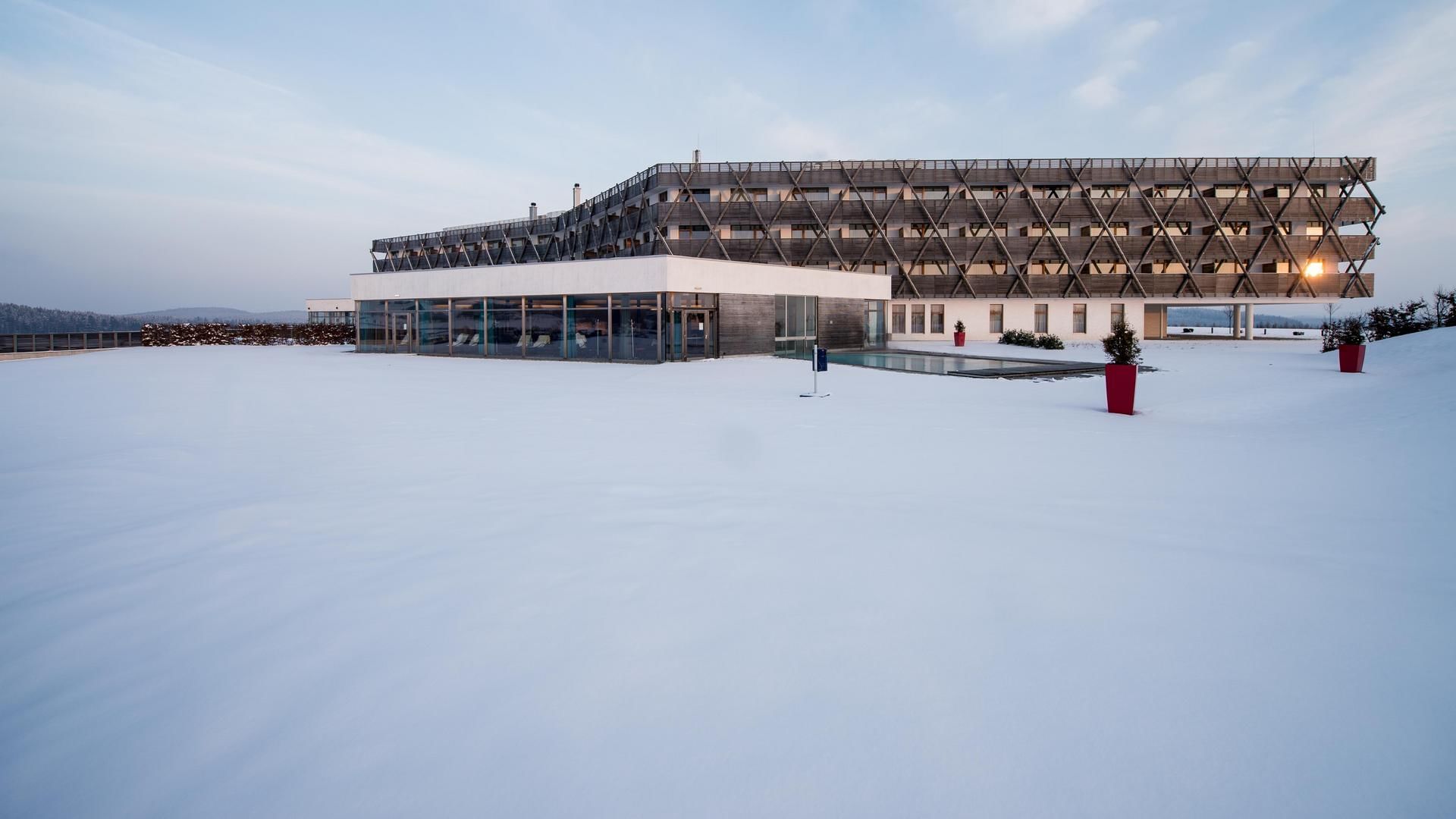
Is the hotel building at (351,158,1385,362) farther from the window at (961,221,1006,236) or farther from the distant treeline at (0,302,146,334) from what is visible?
the distant treeline at (0,302,146,334)

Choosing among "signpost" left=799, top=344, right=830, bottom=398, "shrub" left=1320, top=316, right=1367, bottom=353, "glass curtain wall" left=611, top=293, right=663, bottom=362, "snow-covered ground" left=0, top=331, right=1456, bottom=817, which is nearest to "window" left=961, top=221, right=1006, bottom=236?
"shrub" left=1320, top=316, right=1367, bottom=353

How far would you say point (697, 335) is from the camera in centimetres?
2834

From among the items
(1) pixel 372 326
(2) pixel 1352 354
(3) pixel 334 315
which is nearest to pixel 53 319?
(3) pixel 334 315

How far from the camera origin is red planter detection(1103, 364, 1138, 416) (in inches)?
473

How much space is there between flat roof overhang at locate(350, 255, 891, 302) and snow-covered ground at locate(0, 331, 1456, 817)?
63.8 ft

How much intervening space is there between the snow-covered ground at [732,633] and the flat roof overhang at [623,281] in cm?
1946

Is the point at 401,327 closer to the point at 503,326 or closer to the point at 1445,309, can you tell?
the point at 503,326

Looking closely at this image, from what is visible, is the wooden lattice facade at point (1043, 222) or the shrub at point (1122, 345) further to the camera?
the wooden lattice facade at point (1043, 222)

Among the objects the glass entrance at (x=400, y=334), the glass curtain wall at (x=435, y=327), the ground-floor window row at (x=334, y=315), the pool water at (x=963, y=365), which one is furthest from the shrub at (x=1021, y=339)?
the ground-floor window row at (x=334, y=315)

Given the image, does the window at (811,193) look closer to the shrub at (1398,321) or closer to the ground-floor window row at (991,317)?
the ground-floor window row at (991,317)

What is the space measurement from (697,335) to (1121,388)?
721 inches

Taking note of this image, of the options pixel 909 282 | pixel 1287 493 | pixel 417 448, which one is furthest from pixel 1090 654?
pixel 909 282

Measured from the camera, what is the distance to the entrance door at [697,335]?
27.8 meters

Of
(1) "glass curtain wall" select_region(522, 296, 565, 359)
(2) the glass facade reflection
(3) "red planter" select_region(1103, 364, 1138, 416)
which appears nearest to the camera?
(3) "red planter" select_region(1103, 364, 1138, 416)
